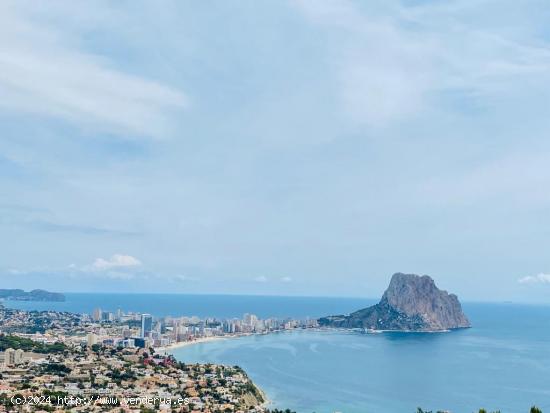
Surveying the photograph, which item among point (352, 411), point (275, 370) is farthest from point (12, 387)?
point (275, 370)

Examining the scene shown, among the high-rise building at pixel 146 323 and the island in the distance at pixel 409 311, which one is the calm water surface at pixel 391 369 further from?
the island in the distance at pixel 409 311

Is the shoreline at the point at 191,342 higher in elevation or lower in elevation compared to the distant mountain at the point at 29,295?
lower

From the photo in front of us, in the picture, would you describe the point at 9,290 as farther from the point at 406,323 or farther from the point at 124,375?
the point at 124,375

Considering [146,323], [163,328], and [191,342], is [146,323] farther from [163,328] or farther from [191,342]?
[191,342]

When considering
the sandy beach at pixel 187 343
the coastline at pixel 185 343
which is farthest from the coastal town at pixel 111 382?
the coastline at pixel 185 343

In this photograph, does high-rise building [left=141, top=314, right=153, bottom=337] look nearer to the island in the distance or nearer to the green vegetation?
the green vegetation

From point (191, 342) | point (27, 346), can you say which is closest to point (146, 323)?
point (191, 342)
